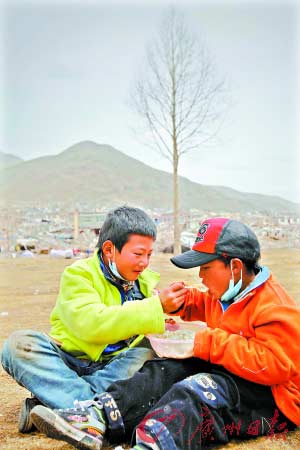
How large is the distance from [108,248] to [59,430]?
0.87m

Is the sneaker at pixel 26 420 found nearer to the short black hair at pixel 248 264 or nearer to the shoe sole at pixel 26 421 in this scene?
the shoe sole at pixel 26 421

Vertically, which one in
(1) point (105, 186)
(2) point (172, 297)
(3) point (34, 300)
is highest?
(1) point (105, 186)

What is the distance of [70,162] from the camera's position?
153ft

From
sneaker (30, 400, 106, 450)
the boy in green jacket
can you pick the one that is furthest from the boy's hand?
sneaker (30, 400, 106, 450)

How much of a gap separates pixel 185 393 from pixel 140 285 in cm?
80

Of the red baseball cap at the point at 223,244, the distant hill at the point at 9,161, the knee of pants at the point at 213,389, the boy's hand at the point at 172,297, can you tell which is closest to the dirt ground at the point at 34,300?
the knee of pants at the point at 213,389

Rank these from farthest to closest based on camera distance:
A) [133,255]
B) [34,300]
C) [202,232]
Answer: [34,300] → [133,255] → [202,232]

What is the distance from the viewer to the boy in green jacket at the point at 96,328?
236 cm

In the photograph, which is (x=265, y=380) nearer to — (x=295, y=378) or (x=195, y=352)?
(x=295, y=378)

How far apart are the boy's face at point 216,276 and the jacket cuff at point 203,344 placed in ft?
0.68

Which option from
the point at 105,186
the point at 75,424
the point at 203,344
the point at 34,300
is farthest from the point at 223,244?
the point at 105,186

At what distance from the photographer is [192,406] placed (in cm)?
210

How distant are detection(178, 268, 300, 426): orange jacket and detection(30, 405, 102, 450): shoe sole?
1.78 feet

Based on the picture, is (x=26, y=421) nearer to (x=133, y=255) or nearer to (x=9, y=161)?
(x=133, y=255)
